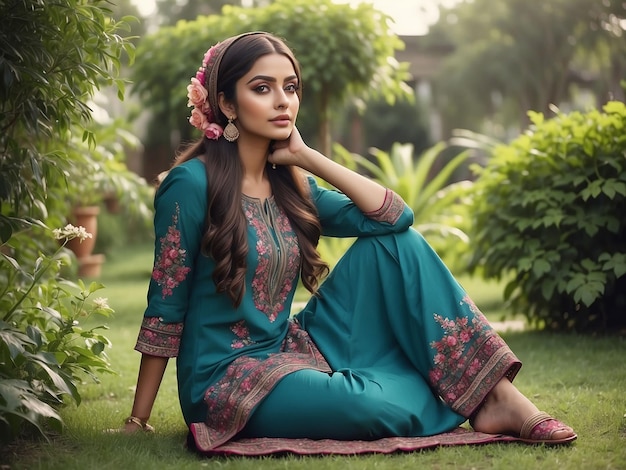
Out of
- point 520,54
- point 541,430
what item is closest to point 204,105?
point 541,430

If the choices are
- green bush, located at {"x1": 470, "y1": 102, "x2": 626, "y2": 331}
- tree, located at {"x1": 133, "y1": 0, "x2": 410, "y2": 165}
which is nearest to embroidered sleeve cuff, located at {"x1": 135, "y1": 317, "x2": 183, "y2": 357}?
green bush, located at {"x1": 470, "y1": 102, "x2": 626, "y2": 331}

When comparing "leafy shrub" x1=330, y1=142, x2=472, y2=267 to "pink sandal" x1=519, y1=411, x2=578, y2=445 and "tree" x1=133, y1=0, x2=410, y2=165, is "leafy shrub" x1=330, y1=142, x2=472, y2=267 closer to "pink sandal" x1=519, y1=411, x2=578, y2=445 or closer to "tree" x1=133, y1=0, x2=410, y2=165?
"tree" x1=133, y1=0, x2=410, y2=165

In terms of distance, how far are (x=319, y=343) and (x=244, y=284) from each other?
0.35 m

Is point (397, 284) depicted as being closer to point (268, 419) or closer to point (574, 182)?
point (268, 419)

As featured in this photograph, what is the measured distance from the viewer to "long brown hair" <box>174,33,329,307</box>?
2652 millimetres

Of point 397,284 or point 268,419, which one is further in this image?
point 397,284

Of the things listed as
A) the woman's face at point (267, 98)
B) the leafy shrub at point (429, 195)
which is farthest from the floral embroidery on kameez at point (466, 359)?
the leafy shrub at point (429, 195)

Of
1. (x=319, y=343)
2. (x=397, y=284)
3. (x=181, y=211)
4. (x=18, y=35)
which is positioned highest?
(x=18, y=35)

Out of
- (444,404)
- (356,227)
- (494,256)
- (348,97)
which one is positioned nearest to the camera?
(444,404)

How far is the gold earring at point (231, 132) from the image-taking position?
283 cm

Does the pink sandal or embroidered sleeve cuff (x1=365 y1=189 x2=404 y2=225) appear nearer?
the pink sandal

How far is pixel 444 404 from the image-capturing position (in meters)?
2.74

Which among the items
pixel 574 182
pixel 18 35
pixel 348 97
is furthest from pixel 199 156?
pixel 348 97

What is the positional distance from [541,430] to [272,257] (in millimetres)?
985
